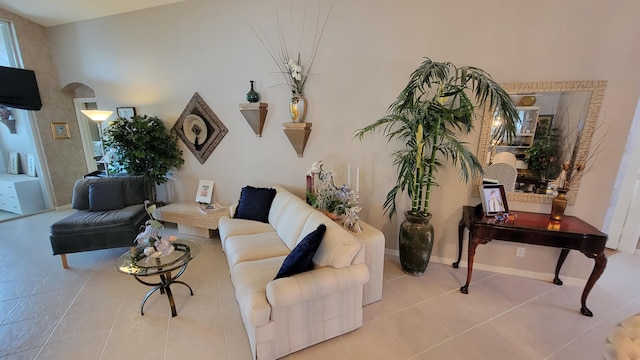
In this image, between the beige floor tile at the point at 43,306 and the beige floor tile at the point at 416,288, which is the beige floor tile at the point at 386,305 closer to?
the beige floor tile at the point at 416,288

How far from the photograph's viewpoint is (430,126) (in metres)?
2.40

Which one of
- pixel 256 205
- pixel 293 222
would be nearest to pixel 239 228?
pixel 256 205

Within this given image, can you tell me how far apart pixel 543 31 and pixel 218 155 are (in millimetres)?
4021

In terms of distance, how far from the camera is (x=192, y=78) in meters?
3.67

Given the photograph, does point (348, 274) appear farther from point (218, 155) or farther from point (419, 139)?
point (218, 155)

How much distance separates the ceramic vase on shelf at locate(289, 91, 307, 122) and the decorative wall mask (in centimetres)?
119

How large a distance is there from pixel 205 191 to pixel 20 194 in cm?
342

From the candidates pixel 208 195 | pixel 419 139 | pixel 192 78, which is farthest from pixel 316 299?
pixel 192 78

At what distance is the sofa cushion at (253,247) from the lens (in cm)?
228

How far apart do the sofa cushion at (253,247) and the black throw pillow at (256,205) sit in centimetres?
42

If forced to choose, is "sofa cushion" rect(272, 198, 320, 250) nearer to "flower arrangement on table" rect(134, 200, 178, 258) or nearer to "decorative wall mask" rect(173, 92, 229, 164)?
"flower arrangement on table" rect(134, 200, 178, 258)

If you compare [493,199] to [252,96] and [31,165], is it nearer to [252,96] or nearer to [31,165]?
[252,96]

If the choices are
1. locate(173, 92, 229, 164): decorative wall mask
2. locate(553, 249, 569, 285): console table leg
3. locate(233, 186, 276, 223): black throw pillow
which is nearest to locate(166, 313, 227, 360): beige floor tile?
locate(233, 186, 276, 223): black throw pillow

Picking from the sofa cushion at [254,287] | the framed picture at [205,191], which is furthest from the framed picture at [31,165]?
the sofa cushion at [254,287]
